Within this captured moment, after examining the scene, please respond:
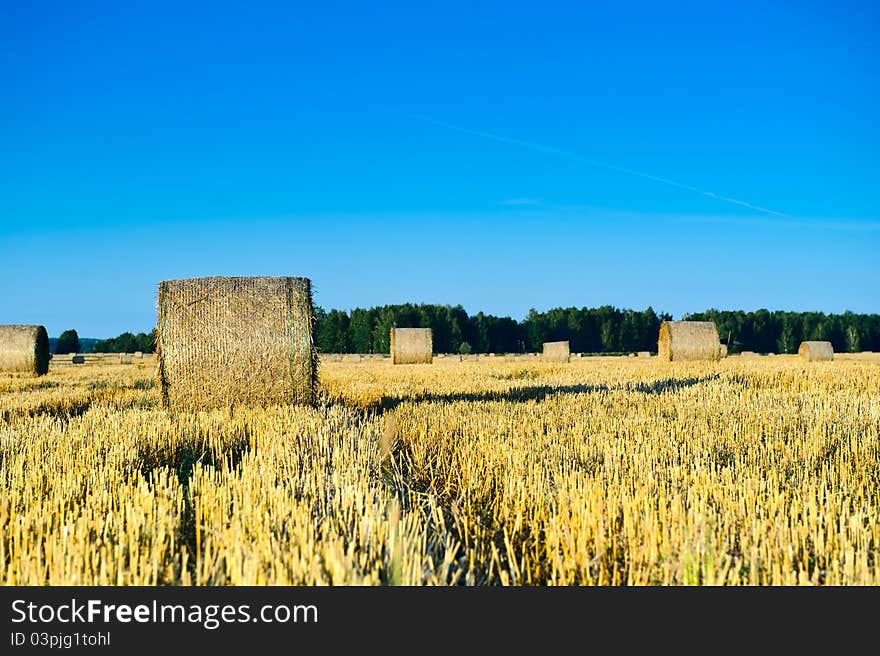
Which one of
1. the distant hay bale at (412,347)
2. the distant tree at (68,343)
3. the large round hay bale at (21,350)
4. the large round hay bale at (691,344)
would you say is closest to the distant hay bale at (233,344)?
the large round hay bale at (21,350)

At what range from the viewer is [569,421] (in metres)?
6.47

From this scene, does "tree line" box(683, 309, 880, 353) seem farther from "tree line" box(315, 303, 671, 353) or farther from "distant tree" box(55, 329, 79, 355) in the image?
"distant tree" box(55, 329, 79, 355)

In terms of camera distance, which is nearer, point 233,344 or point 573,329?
point 233,344

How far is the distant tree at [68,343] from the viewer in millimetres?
78588

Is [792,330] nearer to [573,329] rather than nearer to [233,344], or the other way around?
[573,329]

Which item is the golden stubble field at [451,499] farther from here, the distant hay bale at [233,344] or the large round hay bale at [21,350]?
the large round hay bale at [21,350]

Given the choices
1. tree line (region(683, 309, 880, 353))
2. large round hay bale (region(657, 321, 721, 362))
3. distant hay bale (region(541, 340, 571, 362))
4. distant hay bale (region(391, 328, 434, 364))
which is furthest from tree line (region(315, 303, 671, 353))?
large round hay bale (region(657, 321, 721, 362))

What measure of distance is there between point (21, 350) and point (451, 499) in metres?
19.3

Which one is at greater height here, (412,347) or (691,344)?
(412,347)

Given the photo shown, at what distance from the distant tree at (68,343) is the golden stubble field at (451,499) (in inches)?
3183

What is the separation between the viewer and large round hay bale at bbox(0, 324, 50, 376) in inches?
763

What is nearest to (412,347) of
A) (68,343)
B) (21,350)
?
(21,350)

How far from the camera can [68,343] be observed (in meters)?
78.6

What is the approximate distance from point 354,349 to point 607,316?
3167 centimetres
